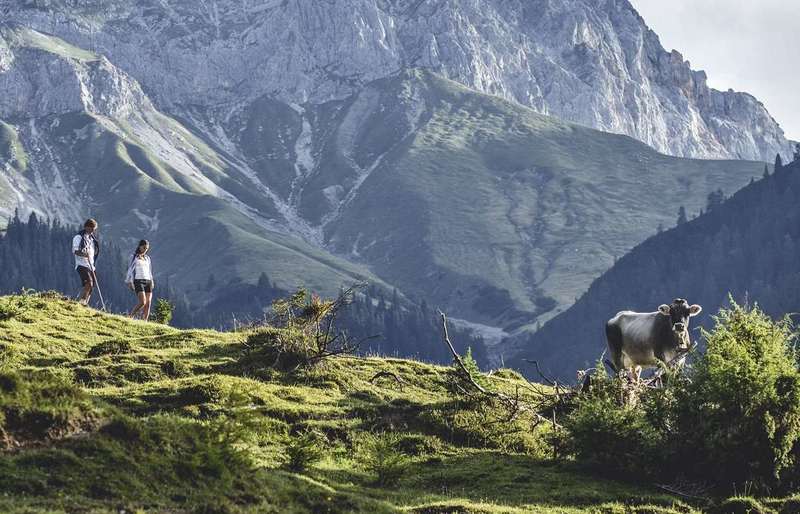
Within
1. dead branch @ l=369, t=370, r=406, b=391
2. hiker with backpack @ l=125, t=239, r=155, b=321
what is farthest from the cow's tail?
hiker with backpack @ l=125, t=239, r=155, b=321

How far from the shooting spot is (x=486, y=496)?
25.6m

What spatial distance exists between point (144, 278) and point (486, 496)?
21.0 meters

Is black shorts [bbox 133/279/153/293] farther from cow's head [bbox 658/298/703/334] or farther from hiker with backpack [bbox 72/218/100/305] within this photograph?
cow's head [bbox 658/298/703/334]

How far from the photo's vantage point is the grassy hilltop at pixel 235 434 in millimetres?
19734

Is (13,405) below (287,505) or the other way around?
the other way around

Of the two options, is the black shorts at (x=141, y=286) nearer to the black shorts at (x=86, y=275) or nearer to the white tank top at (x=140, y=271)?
the white tank top at (x=140, y=271)

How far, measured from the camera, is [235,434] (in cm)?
2209

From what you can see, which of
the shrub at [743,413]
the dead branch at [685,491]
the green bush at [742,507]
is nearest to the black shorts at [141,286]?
the shrub at [743,413]

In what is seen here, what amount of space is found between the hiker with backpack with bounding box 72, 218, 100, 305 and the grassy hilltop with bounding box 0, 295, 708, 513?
1281 mm

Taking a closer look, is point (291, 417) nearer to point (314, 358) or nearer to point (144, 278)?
point (314, 358)

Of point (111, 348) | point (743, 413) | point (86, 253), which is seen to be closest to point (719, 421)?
point (743, 413)

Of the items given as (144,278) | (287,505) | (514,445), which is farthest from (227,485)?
(144,278)

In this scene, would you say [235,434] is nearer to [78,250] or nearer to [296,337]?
[296,337]

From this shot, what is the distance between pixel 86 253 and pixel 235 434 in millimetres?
21154
